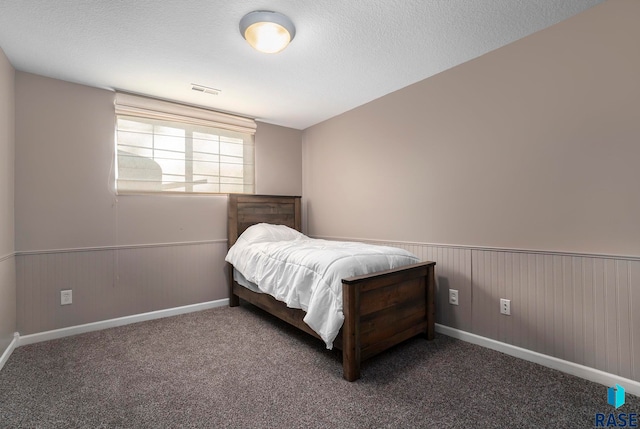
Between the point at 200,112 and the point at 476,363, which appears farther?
the point at 200,112

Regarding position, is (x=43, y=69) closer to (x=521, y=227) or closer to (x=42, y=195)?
(x=42, y=195)

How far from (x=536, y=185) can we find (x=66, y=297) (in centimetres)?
386

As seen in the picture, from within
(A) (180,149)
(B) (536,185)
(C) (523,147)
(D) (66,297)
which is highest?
(A) (180,149)

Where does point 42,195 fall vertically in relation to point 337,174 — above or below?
below

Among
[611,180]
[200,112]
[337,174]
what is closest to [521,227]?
[611,180]

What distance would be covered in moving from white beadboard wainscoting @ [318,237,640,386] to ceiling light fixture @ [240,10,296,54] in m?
2.04

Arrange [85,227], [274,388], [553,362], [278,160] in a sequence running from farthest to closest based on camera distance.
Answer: [278,160], [85,227], [553,362], [274,388]

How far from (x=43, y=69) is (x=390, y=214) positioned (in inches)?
128

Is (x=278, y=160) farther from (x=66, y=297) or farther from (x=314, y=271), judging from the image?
(x=66, y=297)

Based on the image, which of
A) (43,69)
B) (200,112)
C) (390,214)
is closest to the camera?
(43,69)

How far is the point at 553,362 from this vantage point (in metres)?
1.96

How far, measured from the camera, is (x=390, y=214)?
3.01m

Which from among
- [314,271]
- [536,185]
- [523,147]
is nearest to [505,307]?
[536,185]

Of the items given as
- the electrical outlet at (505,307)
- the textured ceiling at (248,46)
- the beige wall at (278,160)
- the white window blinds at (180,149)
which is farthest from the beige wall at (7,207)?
the electrical outlet at (505,307)
